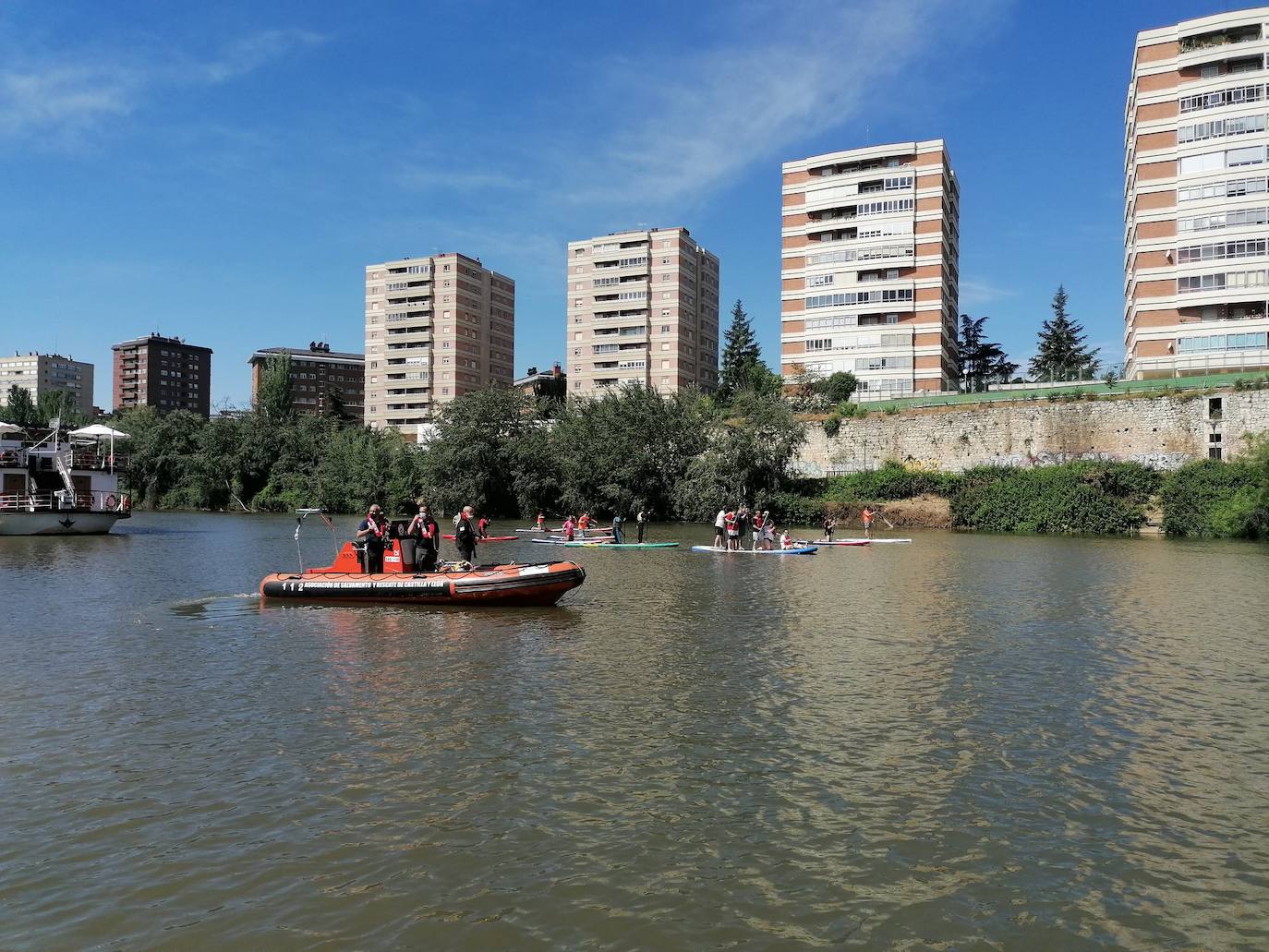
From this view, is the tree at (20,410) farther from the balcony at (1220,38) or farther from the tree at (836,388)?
the balcony at (1220,38)

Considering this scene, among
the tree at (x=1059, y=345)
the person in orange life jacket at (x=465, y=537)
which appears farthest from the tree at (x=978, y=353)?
the person in orange life jacket at (x=465, y=537)

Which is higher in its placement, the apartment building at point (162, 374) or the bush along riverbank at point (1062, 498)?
the apartment building at point (162, 374)

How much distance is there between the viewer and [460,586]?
64.6 feet

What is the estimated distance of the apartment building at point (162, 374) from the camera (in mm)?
183750

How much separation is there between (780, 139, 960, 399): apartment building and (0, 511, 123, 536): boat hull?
54415 millimetres

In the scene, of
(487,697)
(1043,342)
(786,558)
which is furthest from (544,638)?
(1043,342)

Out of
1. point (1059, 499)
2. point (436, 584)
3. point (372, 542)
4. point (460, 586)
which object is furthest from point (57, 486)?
point (1059, 499)

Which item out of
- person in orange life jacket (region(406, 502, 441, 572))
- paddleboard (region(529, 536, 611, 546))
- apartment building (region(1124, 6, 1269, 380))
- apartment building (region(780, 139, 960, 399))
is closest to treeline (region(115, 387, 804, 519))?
paddleboard (region(529, 536, 611, 546))

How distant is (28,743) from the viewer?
976 cm

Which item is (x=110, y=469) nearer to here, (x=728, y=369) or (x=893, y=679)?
(x=893, y=679)

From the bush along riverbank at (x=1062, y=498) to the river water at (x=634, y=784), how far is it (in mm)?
33765

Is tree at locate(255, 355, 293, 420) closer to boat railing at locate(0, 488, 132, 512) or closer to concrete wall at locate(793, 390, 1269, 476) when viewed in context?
boat railing at locate(0, 488, 132, 512)

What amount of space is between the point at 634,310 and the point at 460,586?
99270 millimetres

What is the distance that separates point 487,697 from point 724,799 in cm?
457
